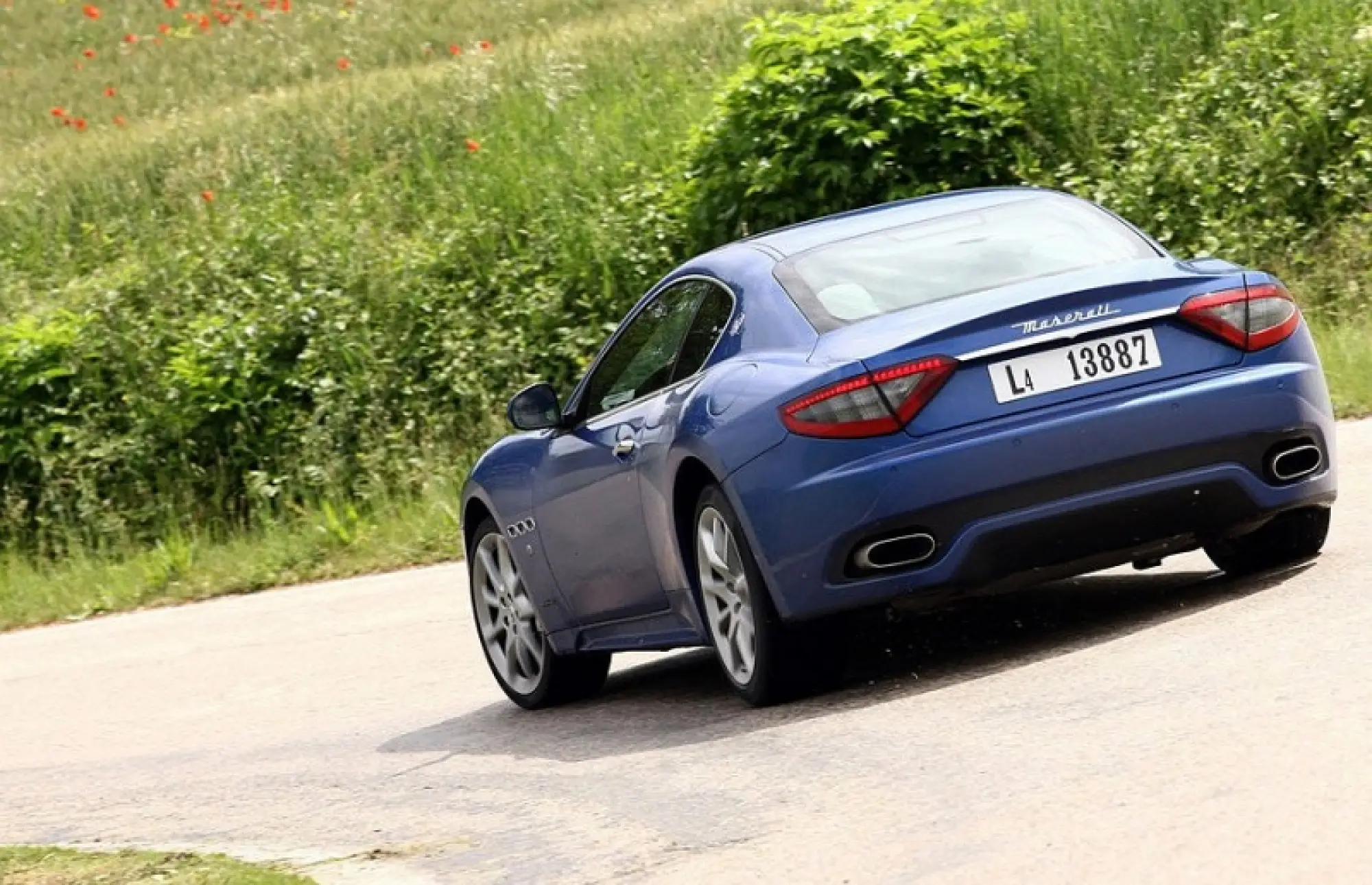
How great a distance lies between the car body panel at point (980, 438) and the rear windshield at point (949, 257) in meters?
0.12

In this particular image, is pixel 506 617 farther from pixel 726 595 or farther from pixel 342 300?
pixel 342 300

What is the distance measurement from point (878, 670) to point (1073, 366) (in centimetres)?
139

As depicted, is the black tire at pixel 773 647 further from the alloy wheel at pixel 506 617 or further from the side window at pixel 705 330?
the alloy wheel at pixel 506 617

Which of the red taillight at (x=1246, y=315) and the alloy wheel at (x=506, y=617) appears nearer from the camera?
the red taillight at (x=1246, y=315)

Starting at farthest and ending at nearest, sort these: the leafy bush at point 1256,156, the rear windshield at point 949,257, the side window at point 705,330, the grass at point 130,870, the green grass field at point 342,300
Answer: the green grass field at point 342,300, the leafy bush at point 1256,156, the side window at point 705,330, the rear windshield at point 949,257, the grass at point 130,870

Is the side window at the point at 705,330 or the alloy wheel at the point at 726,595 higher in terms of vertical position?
the side window at the point at 705,330

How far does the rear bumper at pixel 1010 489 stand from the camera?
729 cm

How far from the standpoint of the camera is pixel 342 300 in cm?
2000

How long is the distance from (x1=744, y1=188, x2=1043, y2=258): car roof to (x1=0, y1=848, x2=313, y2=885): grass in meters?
2.88

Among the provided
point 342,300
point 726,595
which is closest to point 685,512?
point 726,595

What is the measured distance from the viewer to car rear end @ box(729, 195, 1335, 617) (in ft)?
23.9

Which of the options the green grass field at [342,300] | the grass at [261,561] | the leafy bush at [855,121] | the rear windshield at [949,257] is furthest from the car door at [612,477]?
the leafy bush at [855,121]

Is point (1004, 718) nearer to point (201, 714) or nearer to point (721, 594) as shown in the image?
point (721, 594)

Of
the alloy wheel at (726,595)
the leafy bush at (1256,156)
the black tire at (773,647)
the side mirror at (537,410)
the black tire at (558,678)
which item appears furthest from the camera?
the leafy bush at (1256,156)
